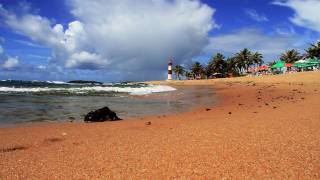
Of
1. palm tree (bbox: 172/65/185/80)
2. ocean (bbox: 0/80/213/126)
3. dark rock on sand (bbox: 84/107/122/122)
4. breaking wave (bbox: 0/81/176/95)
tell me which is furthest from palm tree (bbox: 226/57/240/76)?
dark rock on sand (bbox: 84/107/122/122)

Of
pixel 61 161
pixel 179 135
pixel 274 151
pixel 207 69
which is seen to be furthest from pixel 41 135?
pixel 207 69

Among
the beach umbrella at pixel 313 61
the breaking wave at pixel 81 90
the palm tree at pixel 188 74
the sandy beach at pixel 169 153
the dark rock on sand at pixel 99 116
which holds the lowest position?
the sandy beach at pixel 169 153

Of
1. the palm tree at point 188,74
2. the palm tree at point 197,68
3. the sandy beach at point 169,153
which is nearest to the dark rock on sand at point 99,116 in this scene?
the sandy beach at point 169,153

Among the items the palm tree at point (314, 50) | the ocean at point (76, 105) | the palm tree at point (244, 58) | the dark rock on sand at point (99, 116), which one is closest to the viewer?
the dark rock on sand at point (99, 116)

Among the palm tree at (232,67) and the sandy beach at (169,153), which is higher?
the palm tree at (232,67)

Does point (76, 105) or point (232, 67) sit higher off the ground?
point (232, 67)

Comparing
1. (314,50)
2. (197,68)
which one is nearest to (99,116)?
(314,50)

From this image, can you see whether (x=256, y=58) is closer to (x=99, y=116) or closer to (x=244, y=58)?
(x=244, y=58)

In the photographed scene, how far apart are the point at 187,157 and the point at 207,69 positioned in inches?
4112

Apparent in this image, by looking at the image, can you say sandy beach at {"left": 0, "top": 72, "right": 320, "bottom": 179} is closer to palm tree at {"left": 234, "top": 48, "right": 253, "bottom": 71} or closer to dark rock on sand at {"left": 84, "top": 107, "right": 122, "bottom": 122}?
dark rock on sand at {"left": 84, "top": 107, "right": 122, "bottom": 122}

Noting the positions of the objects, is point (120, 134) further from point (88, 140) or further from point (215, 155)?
point (215, 155)

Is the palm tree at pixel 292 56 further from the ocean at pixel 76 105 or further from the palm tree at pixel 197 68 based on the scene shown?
the ocean at pixel 76 105

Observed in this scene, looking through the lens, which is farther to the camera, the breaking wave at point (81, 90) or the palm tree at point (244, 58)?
the palm tree at point (244, 58)

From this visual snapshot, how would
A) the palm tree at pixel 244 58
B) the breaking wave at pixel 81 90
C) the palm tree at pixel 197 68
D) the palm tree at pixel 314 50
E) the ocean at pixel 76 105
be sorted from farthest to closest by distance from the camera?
the palm tree at pixel 197 68
the palm tree at pixel 244 58
the palm tree at pixel 314 50
the breaking wave at pixel 81 90
the ocean at pixel 76 105
